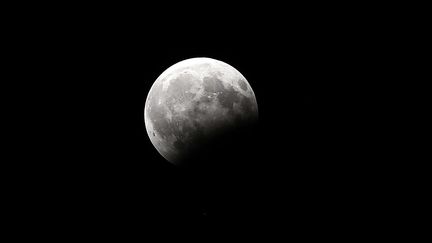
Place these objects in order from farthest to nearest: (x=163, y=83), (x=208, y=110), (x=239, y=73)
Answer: (x=239, y=73), (x=163, y=83), (x=208, y=110)

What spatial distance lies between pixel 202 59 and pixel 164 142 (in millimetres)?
1048

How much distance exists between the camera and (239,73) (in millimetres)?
3752

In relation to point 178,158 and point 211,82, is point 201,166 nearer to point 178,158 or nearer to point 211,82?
point 178,158

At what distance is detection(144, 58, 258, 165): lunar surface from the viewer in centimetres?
326

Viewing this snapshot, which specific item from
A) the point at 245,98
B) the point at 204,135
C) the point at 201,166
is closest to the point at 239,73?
the point at 245,98

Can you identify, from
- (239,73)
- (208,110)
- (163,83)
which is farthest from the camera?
(239,73)

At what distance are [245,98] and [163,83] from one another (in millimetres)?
→ 924

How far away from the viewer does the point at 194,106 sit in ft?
10.6

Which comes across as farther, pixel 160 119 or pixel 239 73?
pixel 239 73

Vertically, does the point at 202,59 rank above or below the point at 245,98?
above

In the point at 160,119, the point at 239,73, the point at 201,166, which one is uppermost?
the point at 239,73

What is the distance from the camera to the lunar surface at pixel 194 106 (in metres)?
3.26

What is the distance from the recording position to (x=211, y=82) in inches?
132

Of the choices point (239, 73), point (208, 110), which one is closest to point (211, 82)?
point (208, 110)
